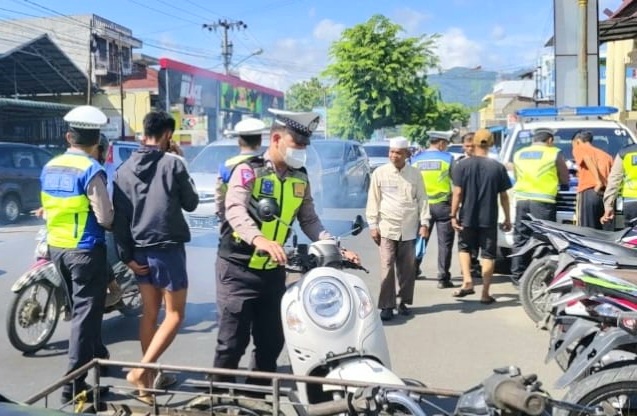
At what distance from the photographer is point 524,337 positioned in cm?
596

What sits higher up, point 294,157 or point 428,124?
point 428,124

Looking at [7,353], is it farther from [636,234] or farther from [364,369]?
[636,234]

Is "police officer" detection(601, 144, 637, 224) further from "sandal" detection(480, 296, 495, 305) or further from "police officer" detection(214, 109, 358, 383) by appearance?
"police officer" detection(214, 109, 358, 383)

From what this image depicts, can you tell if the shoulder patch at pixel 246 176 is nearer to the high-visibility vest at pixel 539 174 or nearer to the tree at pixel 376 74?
the high-visibility vest at pixel 539 174

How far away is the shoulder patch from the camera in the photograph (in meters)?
3.51

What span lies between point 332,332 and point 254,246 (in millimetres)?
679

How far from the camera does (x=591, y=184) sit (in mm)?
7777

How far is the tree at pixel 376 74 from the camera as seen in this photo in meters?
27.9

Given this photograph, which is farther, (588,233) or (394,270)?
(394,270)

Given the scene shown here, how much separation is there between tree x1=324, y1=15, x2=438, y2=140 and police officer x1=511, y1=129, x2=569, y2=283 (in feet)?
67.9

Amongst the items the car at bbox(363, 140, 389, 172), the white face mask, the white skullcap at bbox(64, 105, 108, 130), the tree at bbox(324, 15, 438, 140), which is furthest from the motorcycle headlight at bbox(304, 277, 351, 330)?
the tree at bbox(324, 15, 438, 140)

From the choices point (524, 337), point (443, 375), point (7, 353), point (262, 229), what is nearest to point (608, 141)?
point (524, 337)

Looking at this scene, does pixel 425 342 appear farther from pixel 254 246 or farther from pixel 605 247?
pixel 254 246

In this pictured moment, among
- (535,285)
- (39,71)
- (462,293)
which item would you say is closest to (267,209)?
(535,285)
